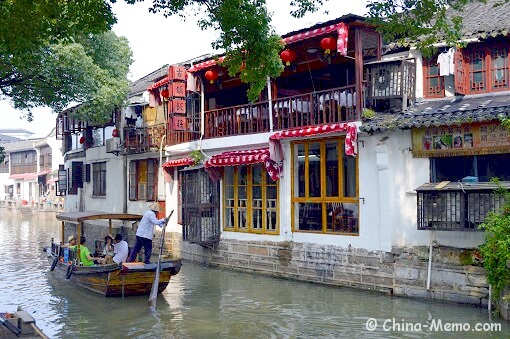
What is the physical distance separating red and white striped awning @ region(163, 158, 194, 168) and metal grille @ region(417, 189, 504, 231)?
8.58 metres

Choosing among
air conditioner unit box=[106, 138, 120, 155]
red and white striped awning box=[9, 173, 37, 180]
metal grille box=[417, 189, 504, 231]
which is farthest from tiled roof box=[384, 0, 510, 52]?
red and white striped awning box=[9, 173, 37, 180]

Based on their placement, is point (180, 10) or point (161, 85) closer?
point (180, 10)

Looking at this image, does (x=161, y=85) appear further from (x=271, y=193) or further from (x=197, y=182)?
(x=271, y=193)

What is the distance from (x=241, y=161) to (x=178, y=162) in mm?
4142

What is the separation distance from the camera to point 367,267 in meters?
13.2

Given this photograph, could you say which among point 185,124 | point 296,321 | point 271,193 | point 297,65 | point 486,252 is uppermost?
point 297,65

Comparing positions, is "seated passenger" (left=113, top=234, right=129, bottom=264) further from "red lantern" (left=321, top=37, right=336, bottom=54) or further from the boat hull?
"red lantern" (left=321, top=37, right=336, bottom=54)

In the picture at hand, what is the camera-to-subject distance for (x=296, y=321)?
11008mm

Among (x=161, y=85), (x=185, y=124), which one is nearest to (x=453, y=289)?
(x=185, y=124)

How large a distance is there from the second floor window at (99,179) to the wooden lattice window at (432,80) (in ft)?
54.6

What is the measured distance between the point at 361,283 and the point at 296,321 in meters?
2.86

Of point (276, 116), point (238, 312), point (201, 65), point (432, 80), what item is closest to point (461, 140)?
point (432, 80)

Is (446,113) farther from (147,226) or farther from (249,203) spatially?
(147,226)

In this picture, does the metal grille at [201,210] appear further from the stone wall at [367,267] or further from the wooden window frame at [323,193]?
the wooden window frame at [323,193]
